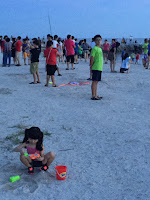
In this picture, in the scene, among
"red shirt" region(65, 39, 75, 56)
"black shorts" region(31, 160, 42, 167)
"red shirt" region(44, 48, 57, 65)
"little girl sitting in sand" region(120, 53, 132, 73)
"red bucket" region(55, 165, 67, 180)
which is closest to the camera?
"red bucket" region(55, 165, 67, 180)

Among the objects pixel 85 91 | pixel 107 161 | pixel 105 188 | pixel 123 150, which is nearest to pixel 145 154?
pixel 123 150

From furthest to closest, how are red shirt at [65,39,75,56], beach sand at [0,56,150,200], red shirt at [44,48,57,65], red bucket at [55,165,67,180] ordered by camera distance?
red shirt at [65,39,75,56]
red shirt at [44,48,57,65]
red bucket at [55,165,67,180]
beach sand at [0,56,150,200]

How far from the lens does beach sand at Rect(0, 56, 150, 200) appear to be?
3191 mm

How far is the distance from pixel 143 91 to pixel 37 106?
4176mm

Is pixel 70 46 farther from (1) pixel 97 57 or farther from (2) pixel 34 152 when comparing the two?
(2) pixel 34 152

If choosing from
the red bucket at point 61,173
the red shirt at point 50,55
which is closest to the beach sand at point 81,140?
the red bucket at point 61,173

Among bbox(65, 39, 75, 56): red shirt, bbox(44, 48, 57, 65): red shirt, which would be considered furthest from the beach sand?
bbox(65, 39, 75, 56): red shirt

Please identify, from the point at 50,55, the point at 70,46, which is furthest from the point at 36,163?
the point at 70,46

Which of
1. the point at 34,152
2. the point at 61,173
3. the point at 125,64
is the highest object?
the point at 125,64

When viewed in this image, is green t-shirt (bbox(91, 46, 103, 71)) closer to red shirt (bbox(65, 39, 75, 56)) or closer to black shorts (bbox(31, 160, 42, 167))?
black shorts (bbox(31, 160, 42, 167))

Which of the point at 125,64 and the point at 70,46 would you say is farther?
the point at 125,64

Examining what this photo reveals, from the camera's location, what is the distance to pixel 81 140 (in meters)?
4.74

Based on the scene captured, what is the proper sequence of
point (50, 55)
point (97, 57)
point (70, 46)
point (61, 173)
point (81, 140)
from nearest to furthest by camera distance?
1. point (61, 173)
2. point (81, 140)
3. point (97, 57)
4. point (50, 55)
5. point (70, 46)

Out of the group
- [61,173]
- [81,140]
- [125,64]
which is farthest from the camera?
[125,64]
